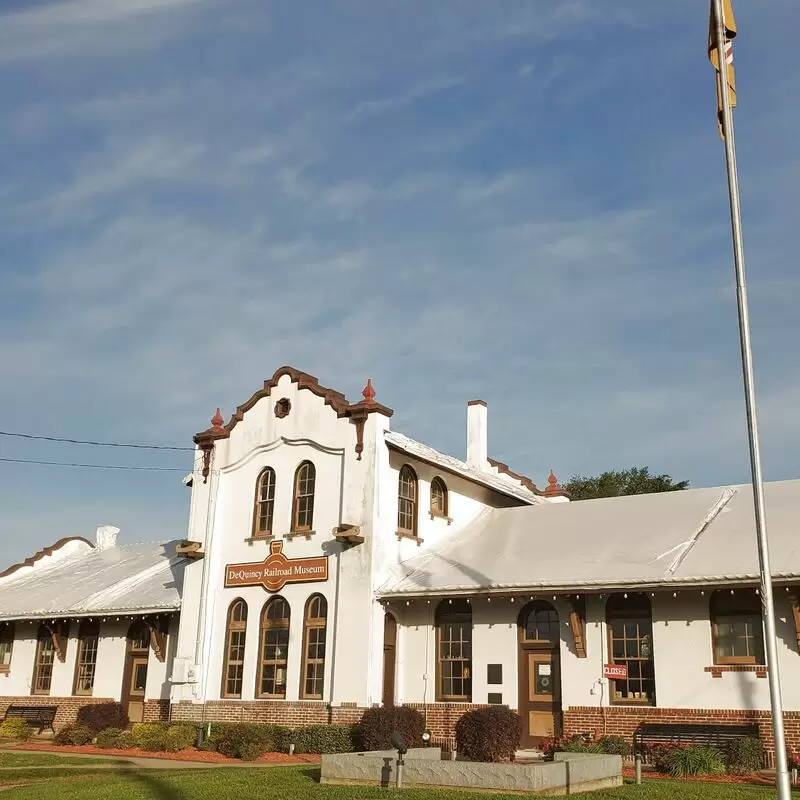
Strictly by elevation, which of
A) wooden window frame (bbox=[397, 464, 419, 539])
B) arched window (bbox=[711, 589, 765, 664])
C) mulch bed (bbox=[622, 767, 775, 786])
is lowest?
mulch bed (bbox=[622, 767, 775, 786])

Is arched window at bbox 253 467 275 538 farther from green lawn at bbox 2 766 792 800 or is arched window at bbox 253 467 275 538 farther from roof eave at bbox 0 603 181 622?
green lawn at bbox 2 766 792 800

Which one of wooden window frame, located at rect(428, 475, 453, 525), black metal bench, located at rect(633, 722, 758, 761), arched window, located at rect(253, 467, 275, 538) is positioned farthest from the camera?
wooden window frame, located at rect(428, 475, 453, 525)

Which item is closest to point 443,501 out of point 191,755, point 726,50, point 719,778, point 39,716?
point 191,755

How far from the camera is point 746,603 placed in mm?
19844

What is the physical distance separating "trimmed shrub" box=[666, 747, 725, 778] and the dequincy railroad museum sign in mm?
9678

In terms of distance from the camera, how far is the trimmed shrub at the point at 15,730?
1109 inches

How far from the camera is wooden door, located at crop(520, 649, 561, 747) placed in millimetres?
21938

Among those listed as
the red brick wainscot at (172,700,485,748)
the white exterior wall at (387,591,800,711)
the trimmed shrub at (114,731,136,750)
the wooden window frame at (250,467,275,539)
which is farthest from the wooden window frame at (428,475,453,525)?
the trimmed shrub at (114,731,136,750)

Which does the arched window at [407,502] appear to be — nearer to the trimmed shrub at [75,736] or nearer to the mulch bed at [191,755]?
the mulch bed at [191,755]

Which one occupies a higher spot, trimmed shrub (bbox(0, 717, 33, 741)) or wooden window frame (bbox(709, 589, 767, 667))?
wooden window frame (bbox(709, 589, 767, 667))

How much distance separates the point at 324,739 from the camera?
22.3 meters

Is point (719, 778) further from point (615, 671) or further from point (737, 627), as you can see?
point (737, 627)

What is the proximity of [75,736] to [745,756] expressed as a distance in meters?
17.1

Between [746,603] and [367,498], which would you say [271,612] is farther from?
[746,603]
